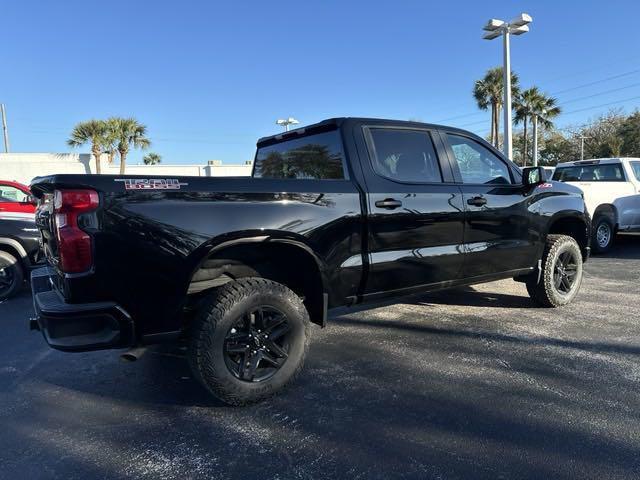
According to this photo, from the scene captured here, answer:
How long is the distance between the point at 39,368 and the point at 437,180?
370 cm

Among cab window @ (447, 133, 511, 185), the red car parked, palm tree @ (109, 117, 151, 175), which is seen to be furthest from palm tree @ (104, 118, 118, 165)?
cab window @ (447, 133, 511, 185)

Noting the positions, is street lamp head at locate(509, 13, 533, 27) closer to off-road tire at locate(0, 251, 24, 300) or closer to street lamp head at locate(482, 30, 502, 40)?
street lamp head at locate(482, 30, 502, 40)

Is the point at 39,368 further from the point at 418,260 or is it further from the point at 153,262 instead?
the point at 418,260

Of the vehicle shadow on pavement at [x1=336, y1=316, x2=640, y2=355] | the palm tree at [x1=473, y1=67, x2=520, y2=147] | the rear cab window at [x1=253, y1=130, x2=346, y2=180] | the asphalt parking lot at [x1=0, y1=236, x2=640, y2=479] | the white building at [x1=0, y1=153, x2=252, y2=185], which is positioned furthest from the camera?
the palm tree at [x1=473, y1=67, x2=520, y2=147]

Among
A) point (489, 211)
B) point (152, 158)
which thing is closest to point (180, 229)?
point (489, 211)

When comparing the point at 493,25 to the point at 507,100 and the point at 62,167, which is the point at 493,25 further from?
the point at 62,167

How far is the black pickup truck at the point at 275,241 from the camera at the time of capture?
2.68m

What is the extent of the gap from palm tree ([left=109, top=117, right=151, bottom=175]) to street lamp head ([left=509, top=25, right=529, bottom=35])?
83.5 feet

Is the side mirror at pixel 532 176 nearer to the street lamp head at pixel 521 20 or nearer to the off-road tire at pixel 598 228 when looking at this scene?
the off-road tire at pixel 598 228

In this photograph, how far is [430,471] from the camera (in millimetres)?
2439

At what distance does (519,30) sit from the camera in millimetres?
15984

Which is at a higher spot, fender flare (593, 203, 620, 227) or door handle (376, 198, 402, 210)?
door handle (376, 198, 402, 210)

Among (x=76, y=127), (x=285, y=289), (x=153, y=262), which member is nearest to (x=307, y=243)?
(x=285, y=289)

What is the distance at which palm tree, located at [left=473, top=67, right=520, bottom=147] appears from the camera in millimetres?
32719
